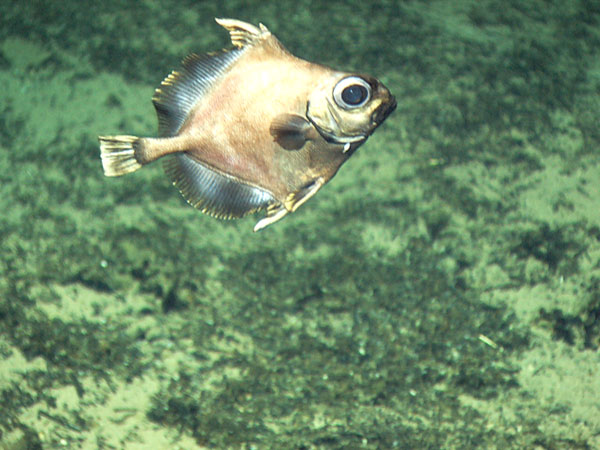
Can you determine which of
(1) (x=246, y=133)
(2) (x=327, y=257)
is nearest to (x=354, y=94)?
(1) (x=246, y=133)

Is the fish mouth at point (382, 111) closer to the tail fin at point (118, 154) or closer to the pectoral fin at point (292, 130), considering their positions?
the pectoral fin at point (292, 130)

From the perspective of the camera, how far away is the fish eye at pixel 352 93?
993mm

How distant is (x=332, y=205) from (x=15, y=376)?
1.59 m

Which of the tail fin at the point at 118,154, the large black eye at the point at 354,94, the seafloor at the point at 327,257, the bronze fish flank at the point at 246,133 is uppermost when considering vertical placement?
the large black eye at the point at 354,94

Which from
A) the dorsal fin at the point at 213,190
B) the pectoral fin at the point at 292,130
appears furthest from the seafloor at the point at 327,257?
the pectoral fin at the point at 292,130

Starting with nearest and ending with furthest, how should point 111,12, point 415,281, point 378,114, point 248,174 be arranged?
1. point 378,114
2. point 248,174
3. point 415,281
4. point 111,12

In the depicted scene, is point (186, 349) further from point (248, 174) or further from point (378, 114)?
point (378, 114)

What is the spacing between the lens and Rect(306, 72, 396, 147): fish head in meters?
1.00

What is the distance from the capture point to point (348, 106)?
39.3 inches

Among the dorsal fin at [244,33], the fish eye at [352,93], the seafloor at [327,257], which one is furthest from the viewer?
the seafloor at [327,257]

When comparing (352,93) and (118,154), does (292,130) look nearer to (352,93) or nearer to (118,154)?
(352,93)

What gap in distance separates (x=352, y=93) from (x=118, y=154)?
0.53 metres

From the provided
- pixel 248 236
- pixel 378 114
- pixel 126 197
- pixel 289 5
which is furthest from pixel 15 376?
pixel 289 5

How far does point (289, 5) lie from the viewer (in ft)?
9.32
